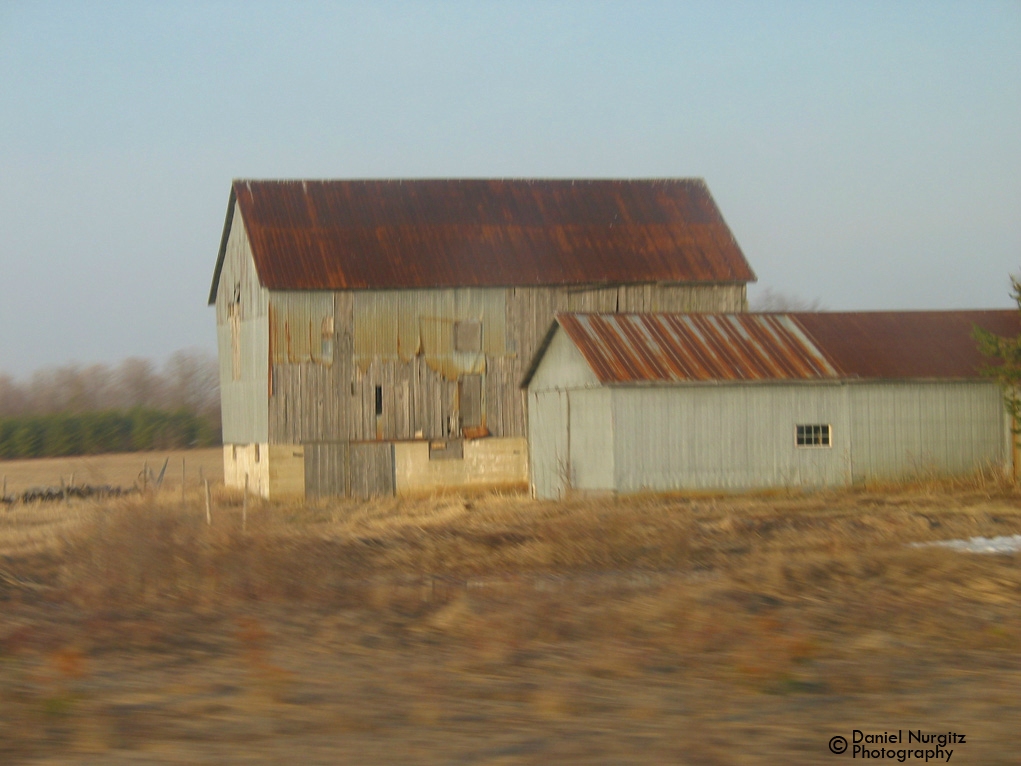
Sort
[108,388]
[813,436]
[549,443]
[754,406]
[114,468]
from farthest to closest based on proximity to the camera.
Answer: [108,388] < [114,468] < [549,443] < [813,436] < [754,406]

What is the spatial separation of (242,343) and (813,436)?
18.1 m

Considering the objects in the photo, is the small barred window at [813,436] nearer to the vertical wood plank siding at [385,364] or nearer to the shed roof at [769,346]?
the shed roof at [769,346]

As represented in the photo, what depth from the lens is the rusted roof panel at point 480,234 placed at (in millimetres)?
33719

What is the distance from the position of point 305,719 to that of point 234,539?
7867mm

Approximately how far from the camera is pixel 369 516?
27.3 m

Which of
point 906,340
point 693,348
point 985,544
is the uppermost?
point 906,340

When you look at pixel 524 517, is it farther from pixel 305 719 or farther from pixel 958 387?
pixel 305 719

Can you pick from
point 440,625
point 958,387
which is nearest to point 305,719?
point 440,625

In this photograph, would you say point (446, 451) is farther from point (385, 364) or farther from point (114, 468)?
point (114, 468)

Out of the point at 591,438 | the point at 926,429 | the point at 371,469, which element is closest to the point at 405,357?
the point at 371,469

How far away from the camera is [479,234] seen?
116 feet

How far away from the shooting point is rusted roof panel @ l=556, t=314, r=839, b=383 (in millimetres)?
26125

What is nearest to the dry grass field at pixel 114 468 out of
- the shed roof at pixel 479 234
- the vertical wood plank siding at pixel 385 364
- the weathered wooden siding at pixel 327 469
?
the weathered wooden siding at pixel 327 469

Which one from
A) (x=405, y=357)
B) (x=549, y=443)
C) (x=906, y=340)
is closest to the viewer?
(x=906, y=340)
